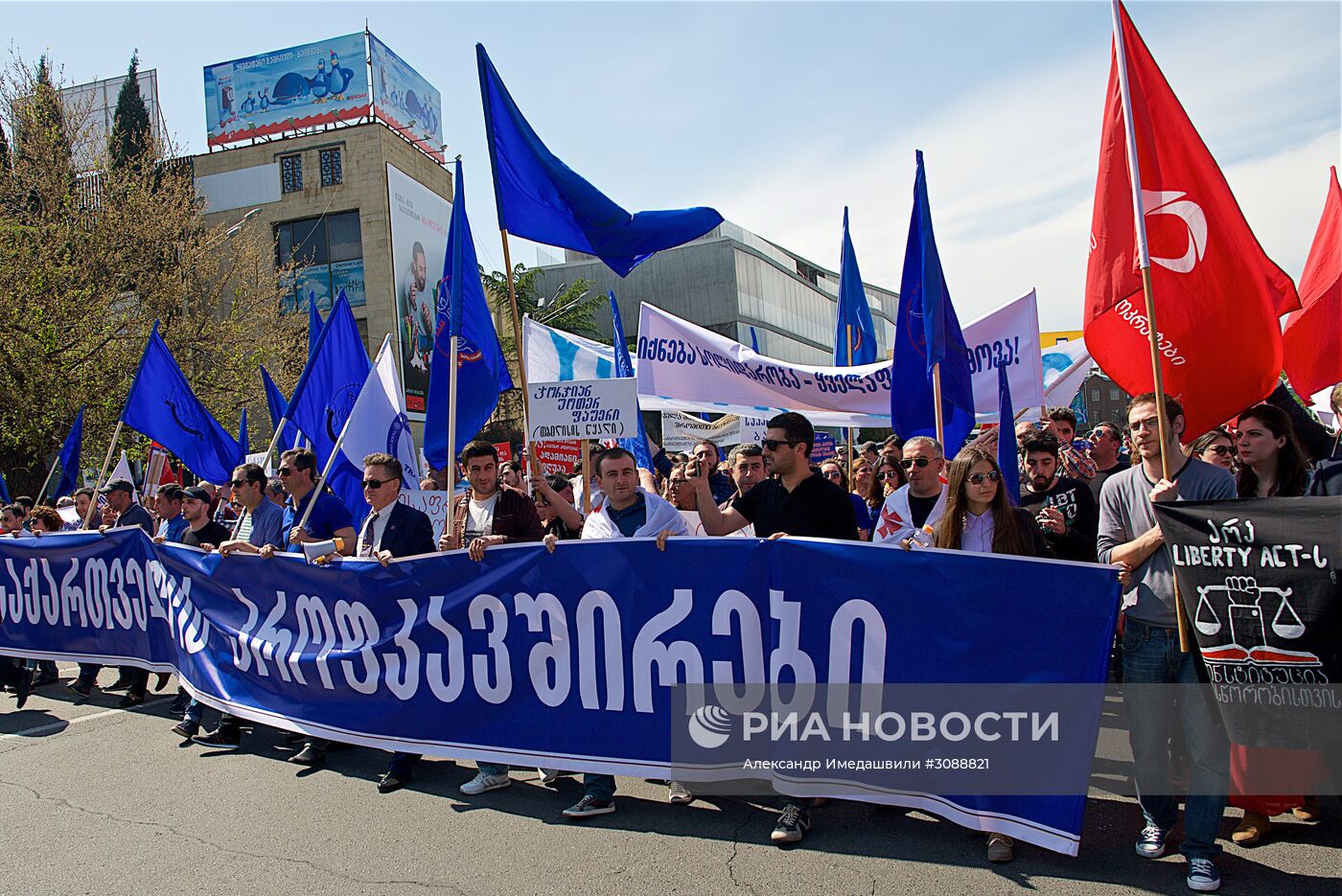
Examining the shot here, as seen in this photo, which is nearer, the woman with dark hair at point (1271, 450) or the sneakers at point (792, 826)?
the sneakers at point (792, 826)

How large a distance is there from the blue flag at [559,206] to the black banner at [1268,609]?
11.9ft

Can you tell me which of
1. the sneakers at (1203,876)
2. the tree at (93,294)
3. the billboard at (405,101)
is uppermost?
the billboard at (405,101)

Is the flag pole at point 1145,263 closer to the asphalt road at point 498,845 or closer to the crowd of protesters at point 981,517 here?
the crowd of protesters at point 981,517

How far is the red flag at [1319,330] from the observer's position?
6203 mm

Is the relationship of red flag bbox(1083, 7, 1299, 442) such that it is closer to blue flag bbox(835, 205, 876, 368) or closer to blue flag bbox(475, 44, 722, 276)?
blue flag bbox(475, 44, 722, 276)

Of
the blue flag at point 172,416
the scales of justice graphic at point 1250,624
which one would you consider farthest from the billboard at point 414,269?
the scales of justice graphic at point 1250,624

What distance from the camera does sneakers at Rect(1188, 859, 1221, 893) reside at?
3.68m

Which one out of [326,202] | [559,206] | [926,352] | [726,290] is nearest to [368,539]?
[559,206]

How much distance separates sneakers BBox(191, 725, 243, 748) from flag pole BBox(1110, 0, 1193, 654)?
5593 mm

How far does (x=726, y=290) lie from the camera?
60.2 meters

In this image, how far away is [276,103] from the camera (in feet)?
148

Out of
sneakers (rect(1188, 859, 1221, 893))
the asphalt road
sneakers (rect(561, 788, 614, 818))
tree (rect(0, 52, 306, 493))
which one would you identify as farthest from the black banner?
tree (rect(0, 52, 306, 493))

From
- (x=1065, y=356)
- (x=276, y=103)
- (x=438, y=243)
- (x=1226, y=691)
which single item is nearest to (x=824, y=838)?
(x=1226, y=691)

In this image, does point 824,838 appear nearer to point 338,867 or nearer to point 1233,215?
point 338,867
